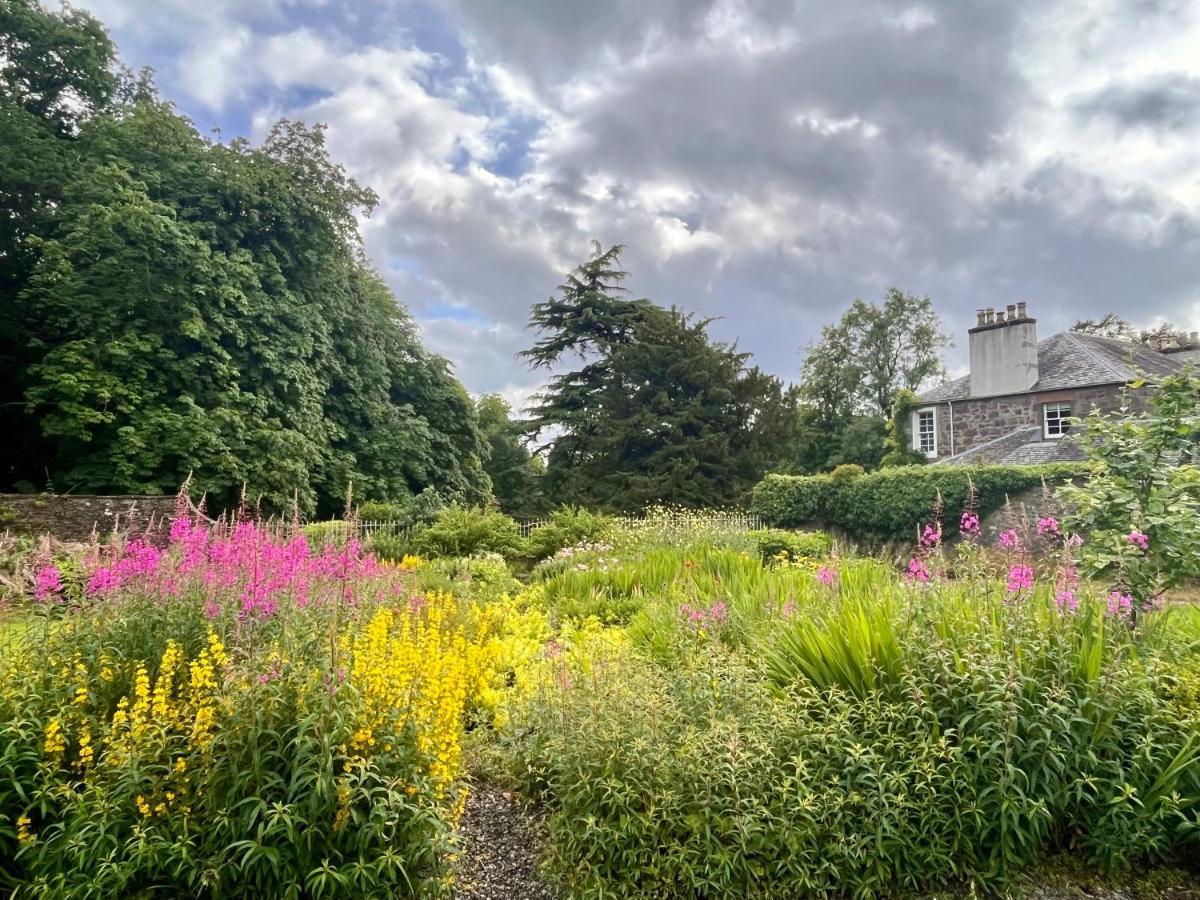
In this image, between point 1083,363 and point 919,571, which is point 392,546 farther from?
point 1083,363

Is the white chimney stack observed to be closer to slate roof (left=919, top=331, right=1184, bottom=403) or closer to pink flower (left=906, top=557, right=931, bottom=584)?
slate roof (left=919, top=331, right=1184, bottom=403)

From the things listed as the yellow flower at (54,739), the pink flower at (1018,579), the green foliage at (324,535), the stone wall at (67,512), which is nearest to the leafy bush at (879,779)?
the pink flower at (1018,579)

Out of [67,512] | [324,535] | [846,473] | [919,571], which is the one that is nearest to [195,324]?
[67,512]

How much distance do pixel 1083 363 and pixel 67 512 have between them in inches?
1055

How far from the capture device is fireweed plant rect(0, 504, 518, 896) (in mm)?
2160

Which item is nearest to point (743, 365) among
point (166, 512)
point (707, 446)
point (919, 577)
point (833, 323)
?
point (707, 446)

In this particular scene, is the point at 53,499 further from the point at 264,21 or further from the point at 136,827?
the point at 136,827

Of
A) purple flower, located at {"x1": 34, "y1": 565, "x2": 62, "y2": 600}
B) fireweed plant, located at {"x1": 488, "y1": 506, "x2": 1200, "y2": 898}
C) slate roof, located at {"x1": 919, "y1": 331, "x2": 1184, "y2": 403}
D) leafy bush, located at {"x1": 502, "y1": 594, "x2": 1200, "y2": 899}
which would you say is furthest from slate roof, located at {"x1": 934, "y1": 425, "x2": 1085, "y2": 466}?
purple flower, located at {"x1": 34, "y1": 565, "x2": 62, "y2": 600}

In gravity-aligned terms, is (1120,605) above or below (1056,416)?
below

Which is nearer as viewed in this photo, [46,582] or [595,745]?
[595,745]

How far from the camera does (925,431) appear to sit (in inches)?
956

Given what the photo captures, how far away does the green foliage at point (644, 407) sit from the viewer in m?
23.8

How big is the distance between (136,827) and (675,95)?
8436mm

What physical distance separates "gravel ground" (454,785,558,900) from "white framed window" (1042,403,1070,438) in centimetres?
2228
